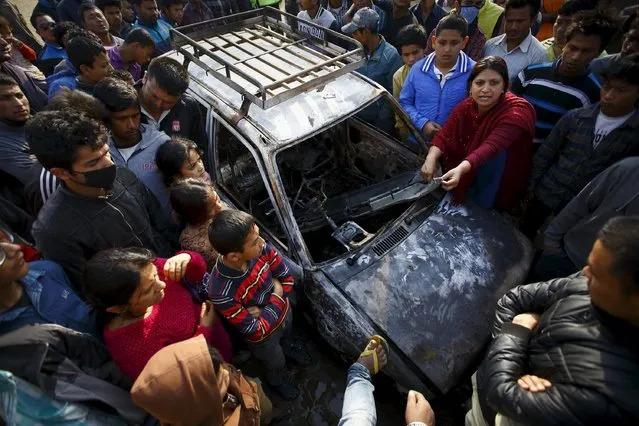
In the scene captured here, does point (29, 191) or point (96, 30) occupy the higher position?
point (96, 30)

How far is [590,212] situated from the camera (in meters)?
2.43

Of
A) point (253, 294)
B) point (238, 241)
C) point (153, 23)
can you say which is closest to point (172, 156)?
point (238, 241)

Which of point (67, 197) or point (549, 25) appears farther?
point (549, 25)

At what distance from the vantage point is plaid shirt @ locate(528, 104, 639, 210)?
2678mm

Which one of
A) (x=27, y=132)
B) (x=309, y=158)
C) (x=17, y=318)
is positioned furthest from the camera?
(x=309, y=158)

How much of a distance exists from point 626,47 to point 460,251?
8.22 feet

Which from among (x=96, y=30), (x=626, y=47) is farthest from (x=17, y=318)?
(x=626, y=47)

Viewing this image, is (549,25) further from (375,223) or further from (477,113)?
(375,223)

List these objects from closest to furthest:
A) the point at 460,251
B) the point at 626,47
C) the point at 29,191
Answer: the point at 29,191, the point at 460,251, the point at 626,47

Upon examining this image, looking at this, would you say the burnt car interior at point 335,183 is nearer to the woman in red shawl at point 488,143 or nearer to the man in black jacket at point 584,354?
the woman in red shawl at point 488,143

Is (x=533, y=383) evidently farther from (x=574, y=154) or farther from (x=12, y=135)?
(x=12, y=135)

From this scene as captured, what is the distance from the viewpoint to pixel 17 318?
173 cm

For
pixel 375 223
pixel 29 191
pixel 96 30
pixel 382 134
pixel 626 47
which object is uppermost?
pixel 96 30

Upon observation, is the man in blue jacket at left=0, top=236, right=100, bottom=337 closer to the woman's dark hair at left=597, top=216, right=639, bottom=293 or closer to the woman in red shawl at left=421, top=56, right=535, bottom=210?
the woman's dark hair at left=597, top=216, right=639, bottom=293
